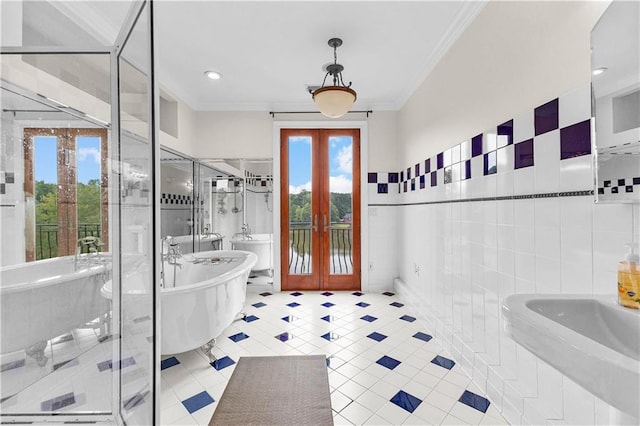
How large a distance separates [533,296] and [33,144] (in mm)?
2075

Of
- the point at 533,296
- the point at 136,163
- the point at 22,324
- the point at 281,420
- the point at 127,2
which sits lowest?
the point at 281,420

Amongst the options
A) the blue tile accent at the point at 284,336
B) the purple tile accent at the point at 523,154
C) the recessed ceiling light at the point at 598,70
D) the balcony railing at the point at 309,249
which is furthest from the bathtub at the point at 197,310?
the recessed ceiling light at the point at 598,70

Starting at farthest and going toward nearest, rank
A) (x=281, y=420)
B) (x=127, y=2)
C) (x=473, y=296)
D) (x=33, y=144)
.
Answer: (x=473, y=296)
(x=281, y=420)
(x=127, y=2)
(x=33, y=144)

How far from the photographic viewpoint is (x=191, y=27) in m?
2.25

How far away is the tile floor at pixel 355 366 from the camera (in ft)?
5.41

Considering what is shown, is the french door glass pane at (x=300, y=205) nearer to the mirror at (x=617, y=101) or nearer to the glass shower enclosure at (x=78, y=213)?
the glass shower enclosure at (x=78, y=213)

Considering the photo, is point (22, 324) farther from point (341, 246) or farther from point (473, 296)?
point (341, 246)

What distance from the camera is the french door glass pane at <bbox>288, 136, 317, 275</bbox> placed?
3.92 meters

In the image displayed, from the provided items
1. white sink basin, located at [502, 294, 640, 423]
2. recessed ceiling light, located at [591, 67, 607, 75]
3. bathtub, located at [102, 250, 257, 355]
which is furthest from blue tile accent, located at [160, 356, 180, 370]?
recessed ceiling light, located at [591, 67, 607, 75]

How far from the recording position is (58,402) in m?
1.29

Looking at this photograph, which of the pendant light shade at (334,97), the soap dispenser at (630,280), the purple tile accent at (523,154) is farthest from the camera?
the pendant light shade at (334,97)

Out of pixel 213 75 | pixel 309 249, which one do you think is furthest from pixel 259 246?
pixel 213 75

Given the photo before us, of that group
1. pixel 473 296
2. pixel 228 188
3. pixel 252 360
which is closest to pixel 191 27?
pixel 228 188

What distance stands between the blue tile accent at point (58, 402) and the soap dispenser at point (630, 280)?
231 centimetres
